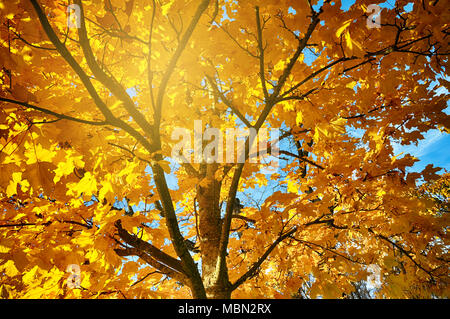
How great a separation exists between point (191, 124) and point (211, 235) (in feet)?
5.17

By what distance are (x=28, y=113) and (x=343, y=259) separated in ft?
11.3

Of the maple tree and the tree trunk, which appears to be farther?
the tree trunk

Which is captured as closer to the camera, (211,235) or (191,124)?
(211,235)

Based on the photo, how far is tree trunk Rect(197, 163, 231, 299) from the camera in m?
1.95

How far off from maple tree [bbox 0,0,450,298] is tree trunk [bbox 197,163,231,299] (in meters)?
0.02

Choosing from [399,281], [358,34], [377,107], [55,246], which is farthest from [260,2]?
[399,281]

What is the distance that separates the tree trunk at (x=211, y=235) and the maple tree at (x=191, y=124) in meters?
0.02

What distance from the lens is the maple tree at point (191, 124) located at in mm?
1451

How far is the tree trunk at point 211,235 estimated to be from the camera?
76.8 inches

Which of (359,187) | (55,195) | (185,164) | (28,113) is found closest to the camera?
(28,113)

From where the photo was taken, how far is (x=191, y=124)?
309 centimetres

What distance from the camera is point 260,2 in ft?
4.97

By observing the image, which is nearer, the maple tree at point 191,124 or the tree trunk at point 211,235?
the maple tree at point 191,124
